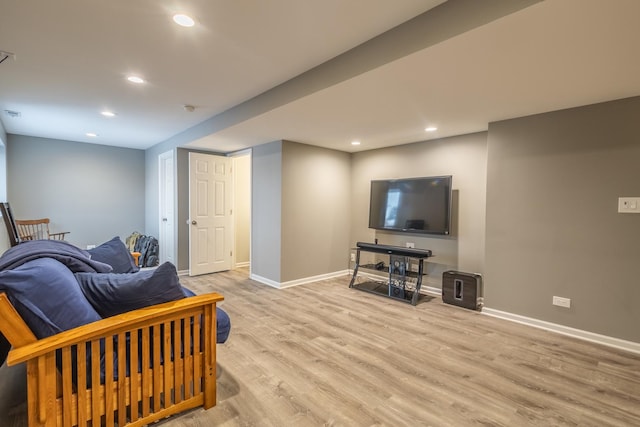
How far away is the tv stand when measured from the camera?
3938mm

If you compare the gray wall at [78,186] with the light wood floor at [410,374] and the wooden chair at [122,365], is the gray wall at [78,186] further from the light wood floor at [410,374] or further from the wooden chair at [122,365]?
the wooden chair at [122,365]

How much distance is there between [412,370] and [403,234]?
260 centimetres

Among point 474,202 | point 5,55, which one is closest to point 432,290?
point 474,202

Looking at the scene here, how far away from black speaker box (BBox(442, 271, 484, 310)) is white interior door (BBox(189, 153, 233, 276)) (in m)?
3.75

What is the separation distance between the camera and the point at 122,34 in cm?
207

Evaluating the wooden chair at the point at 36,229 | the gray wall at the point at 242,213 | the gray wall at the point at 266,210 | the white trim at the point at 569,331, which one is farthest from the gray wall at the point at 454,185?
the wooden chair at the point at 36,229

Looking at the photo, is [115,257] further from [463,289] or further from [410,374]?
[463,289]

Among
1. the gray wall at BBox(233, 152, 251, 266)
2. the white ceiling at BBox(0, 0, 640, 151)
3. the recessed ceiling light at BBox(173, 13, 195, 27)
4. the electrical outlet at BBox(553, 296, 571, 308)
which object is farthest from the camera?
the gray wall at BBox(233, 152, 251, 266)

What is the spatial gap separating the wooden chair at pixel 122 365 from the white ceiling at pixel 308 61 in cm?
173

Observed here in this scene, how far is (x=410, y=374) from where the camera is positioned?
7.41 feet

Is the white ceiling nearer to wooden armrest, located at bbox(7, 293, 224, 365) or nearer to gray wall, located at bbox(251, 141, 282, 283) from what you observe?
gray wall, located at bbox(251, 141, 282, 283)

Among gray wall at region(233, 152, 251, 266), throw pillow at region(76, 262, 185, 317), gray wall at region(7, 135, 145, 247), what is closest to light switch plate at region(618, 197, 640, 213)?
throw pillow at region(76, 262, 185, 317)

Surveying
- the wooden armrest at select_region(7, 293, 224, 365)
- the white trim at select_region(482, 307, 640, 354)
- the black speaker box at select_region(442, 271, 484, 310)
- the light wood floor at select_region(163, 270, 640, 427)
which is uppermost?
the wooden armrest at select_region(7, 293, 224, 365)

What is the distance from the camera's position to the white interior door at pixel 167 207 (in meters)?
5.38
